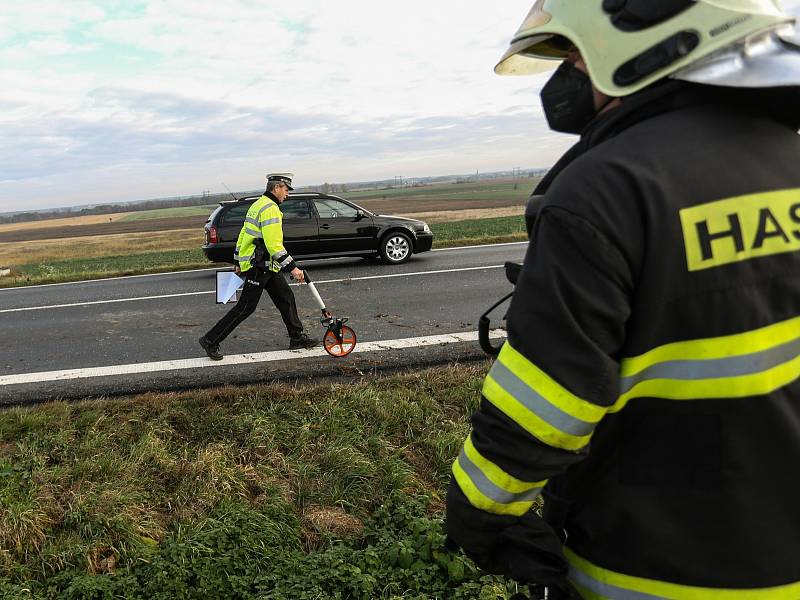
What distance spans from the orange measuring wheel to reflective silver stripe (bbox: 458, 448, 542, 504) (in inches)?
181

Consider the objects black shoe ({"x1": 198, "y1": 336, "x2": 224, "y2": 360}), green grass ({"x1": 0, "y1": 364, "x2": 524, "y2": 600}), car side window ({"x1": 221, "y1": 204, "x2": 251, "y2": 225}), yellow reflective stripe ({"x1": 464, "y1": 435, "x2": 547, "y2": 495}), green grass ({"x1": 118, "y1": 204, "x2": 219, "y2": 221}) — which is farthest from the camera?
green grass ({"x1": 118, "y1": 204, "x2": 219, "y2": 221})

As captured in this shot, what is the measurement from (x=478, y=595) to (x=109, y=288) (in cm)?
1000

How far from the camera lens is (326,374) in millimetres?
5367

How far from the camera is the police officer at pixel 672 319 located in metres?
1.03

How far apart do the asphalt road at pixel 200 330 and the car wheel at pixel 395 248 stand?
669 millimetres

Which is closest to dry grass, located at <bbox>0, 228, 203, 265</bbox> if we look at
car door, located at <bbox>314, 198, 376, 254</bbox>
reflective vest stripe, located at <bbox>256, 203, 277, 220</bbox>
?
car door, located at <bbox>314, 198, 376, 254</bbox>

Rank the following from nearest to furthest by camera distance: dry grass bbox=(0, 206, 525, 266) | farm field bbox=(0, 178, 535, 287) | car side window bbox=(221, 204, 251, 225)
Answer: car side window bbox=(221, 204, 251, 225)
farm field bbox=(0, 178, 535, 287)
dry grass bbox=(0, 206, 525, 266)

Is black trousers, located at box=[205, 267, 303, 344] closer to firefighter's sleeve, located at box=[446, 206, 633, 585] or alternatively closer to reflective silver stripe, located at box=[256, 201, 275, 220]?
reflective silver stripe, located at box=[256, 201, 275, 220]

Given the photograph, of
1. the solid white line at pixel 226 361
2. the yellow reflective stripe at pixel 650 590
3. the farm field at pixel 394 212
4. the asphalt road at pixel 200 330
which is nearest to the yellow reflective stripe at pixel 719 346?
the yellow reflective stripe at pixel 650 590

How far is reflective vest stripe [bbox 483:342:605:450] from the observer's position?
3.51ft

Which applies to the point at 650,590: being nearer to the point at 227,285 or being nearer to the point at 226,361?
the point at 226,361

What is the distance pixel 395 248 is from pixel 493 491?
11197 mm

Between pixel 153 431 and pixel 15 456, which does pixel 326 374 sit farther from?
pixel 15 456

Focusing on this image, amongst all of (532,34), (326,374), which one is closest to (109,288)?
(326,374)
